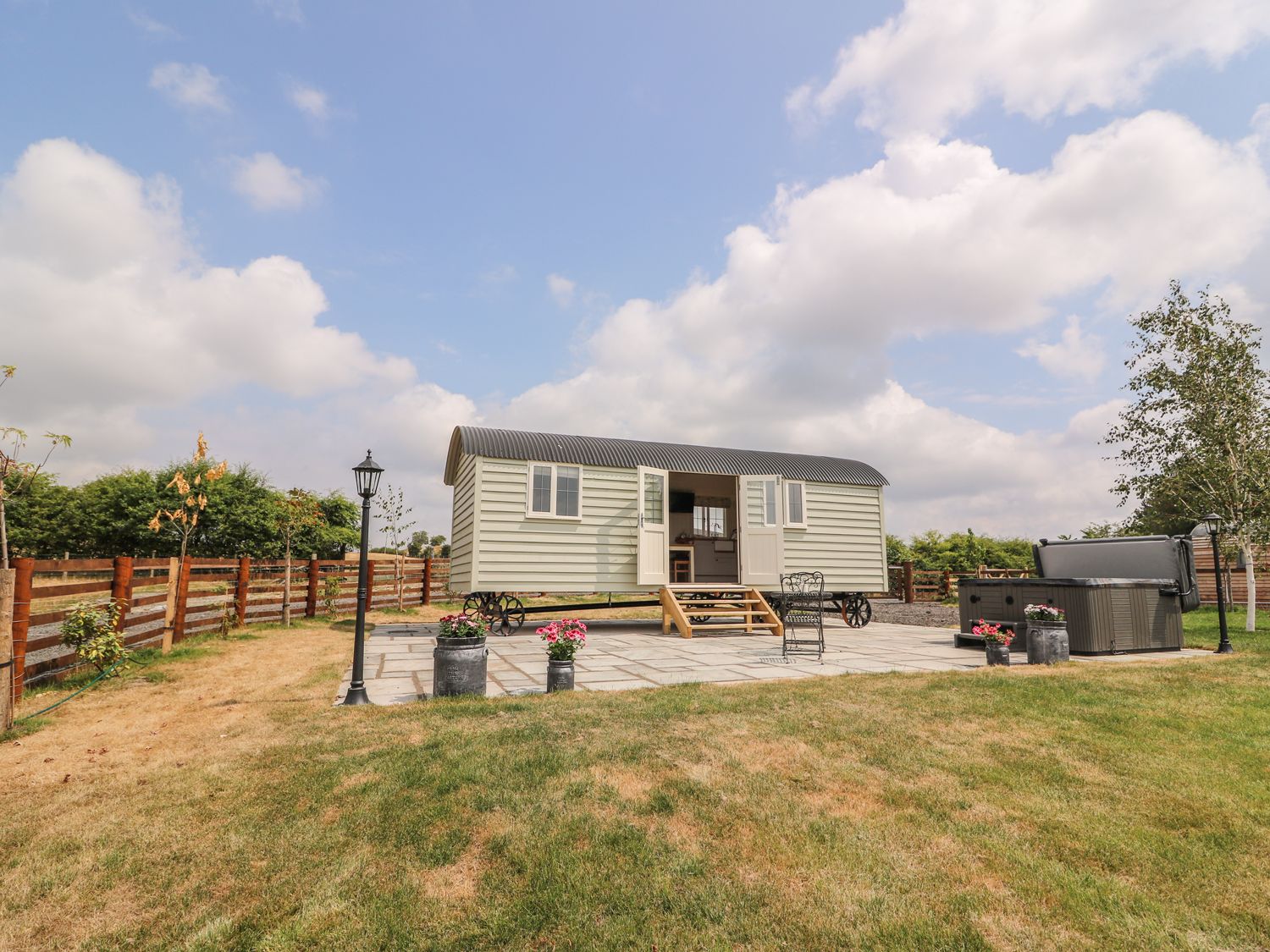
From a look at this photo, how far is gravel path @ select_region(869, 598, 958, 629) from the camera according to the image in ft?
46.4

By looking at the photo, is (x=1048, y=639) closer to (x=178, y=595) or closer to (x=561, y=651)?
(x=561, y=651)

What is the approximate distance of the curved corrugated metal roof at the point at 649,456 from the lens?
10922mm

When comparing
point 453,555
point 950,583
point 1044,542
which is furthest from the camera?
point 950,583

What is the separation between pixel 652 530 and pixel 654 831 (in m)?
8.58

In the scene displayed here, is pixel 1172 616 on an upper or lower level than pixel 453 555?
lower

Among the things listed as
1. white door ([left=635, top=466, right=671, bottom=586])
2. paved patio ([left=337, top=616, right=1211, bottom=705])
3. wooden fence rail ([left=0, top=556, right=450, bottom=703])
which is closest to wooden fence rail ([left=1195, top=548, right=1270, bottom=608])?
paved patio ([left=337, top=616, right=1211, bottom=705])

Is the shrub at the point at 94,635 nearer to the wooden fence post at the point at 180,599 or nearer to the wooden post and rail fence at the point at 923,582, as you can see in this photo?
the wooden fence post at the point at 180,599

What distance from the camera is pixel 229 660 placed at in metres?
7.68

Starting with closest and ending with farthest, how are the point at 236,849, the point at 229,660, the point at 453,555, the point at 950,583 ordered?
the point at 236,849
the point at 229,660
the point at 453,555
the point at 950,583

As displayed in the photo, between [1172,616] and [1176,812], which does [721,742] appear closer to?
[1176,812]

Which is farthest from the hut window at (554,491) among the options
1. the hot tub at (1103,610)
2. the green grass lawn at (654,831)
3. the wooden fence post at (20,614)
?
the hot tub at (1103,610)

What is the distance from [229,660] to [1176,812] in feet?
29.2

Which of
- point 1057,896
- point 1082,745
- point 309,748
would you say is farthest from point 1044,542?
point 309,748

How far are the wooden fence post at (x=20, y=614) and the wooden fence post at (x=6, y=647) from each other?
586 mm
